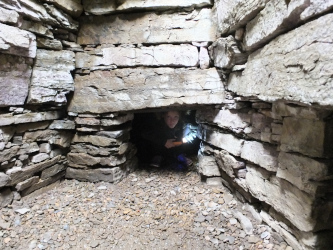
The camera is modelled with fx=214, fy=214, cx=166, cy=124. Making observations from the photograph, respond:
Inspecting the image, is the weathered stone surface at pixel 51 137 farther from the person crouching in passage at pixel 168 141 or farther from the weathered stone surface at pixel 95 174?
the person crouching in passage at pixel 168 141

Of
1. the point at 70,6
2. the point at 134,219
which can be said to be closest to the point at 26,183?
the point at 134,219

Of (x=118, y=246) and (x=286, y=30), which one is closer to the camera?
(x=286, y=30)

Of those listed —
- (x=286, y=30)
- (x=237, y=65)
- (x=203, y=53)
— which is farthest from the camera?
(x=203, y=53)

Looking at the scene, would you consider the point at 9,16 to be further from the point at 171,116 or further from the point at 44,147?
the point at 171,116

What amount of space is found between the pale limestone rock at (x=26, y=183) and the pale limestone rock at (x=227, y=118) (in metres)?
2.46

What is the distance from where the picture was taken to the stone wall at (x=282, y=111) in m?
1.33

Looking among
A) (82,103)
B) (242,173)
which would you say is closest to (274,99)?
(242,173)

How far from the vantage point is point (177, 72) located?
9.23ft

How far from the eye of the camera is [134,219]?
2.53m

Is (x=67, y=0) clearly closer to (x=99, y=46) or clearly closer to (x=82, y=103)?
(x=99, y=46)

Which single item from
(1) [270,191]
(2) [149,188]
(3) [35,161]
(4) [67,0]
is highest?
(4) [67,0]

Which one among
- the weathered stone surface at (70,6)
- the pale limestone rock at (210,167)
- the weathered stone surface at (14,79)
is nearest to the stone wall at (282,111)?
the pale limestone rock at (210,167)

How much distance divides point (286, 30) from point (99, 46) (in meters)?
2.25

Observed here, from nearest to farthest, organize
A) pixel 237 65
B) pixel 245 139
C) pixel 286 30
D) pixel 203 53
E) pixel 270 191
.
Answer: pixel 286 30, pixel 270 191, pixel 237 65, pixel 245 139, pixel 203 53
